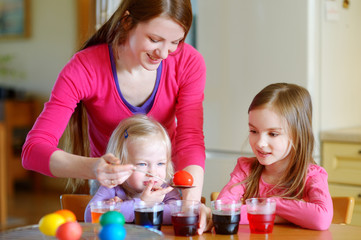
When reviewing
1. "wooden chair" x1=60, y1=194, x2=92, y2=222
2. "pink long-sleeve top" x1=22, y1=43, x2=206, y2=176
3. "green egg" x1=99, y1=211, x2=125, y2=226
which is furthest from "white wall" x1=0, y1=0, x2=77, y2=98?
"green egg" x1=99, y1=211, x2=125, y2=226

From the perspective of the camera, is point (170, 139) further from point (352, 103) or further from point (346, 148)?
point (352, 103)

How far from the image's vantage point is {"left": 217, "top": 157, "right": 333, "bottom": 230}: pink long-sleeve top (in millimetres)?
1454

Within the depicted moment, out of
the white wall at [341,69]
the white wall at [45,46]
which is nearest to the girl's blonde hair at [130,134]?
the white wall at [341,69]

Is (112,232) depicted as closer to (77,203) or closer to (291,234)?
(291,234)

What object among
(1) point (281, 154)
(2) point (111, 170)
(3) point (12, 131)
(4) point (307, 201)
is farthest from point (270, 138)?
(3) point (12, 131)

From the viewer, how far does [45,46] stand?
233 inches

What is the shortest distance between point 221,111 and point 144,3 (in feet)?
5.12

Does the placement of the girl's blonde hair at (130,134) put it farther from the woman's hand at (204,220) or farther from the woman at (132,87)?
the woman's hand at (204,220)

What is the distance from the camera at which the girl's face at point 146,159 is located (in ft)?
5.55

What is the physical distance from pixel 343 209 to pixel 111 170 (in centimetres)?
77

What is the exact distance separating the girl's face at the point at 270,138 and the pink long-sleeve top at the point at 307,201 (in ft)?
0.31

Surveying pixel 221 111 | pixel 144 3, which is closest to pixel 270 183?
pixel 144 3

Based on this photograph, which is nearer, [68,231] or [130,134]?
[68,231]

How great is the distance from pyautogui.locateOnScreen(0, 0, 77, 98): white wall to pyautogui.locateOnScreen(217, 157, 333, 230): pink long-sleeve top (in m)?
4.27
